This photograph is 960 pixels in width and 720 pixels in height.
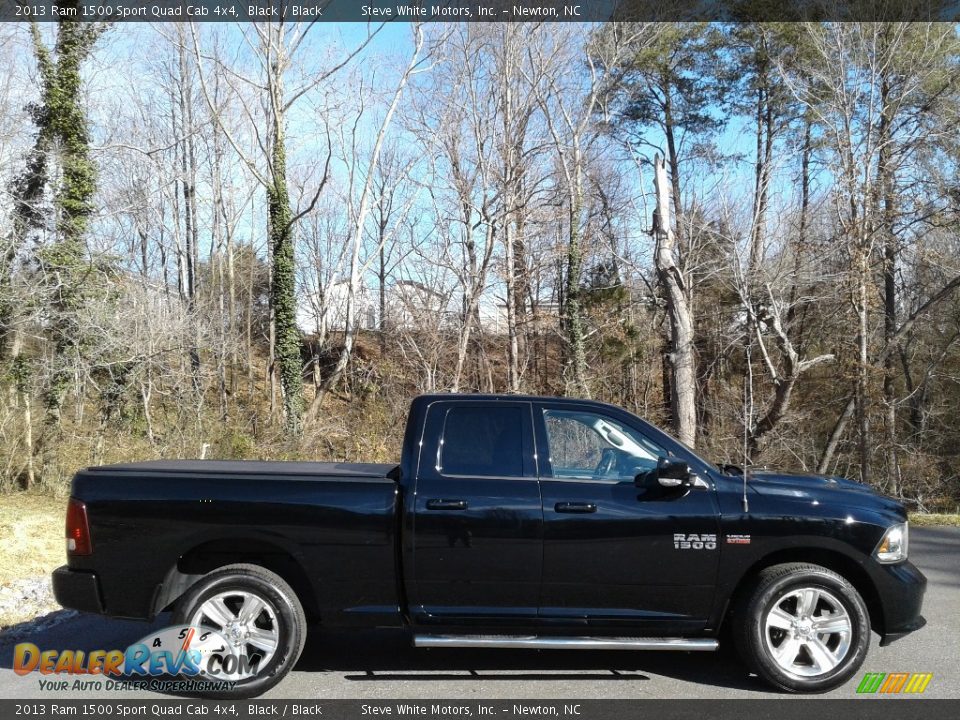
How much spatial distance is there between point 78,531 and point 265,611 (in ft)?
4.18

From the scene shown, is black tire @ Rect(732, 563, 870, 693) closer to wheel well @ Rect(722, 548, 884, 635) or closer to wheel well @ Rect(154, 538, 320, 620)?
wheel well @ Rect(722, 548, 884, 635)

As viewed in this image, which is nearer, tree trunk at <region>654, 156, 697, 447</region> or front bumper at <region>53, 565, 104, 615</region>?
front bumper at <region>53, 565, 104, 615</region>

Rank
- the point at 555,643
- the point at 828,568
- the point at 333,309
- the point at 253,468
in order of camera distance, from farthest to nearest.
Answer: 1. the point at 333,309
2. the point at 253,468
3. the point at 828,568
4. the point at 555,643

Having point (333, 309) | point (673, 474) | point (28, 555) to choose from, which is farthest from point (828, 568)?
point (333, 309)

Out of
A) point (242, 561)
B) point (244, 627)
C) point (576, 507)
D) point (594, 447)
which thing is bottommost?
point (244, 627)

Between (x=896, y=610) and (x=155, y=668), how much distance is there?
15.5ft

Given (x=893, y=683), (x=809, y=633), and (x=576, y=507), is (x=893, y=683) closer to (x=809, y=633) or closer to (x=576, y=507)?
(x=809, y=633)

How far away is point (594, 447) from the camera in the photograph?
5.56m

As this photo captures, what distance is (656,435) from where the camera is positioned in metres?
5.54

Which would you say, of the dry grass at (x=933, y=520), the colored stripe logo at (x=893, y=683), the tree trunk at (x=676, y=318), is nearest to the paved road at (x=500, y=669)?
the colored stripe logo at (x=893, y=683)

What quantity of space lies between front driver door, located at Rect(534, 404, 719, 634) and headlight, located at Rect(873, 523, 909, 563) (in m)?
1.04

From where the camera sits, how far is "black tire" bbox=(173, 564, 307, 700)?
5.11m

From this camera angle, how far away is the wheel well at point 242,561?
5.31 m
